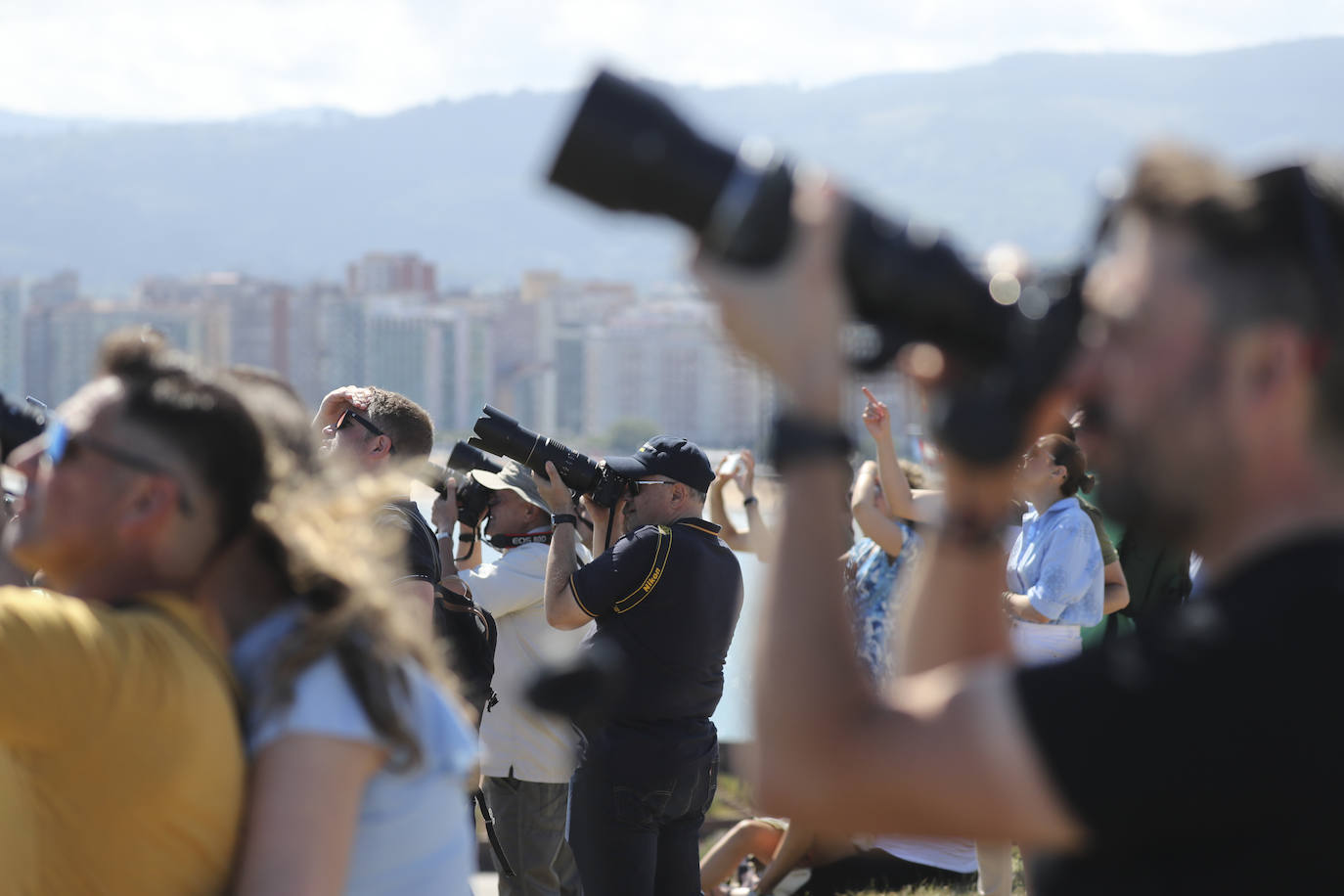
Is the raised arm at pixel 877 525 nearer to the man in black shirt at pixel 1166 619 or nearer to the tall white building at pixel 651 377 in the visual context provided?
the man in black shirt at pixel 1166 619

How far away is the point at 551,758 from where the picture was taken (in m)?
4.79

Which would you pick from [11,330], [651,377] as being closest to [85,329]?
[11,330]

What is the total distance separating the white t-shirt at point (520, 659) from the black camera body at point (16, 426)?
8.40ft

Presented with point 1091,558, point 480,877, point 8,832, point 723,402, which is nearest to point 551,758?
point 480,877

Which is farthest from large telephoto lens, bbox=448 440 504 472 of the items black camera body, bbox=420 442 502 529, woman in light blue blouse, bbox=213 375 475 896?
woman in light blue blouse, bbox=213 375 475 896

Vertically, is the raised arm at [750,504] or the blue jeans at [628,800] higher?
the raised arm at [750,504]

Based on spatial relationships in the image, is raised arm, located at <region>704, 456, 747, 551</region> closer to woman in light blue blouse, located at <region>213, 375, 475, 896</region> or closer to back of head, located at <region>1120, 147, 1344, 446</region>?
woman in light blue blouse, located at <region>213, 375, 475, 896</region>

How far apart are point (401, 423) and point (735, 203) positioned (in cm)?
317

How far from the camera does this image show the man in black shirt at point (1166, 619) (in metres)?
1.08

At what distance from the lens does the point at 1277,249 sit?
1.15 meters

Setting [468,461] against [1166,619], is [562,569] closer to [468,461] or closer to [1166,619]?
[468,461]

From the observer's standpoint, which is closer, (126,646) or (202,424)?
(126,646)

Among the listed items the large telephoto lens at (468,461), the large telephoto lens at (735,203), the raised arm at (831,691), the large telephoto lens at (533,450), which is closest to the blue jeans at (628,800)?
the large telephoto lens at (533,450)

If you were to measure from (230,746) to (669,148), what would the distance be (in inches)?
31.5
